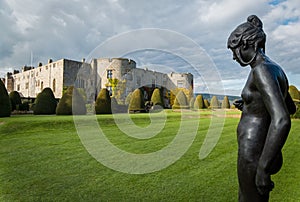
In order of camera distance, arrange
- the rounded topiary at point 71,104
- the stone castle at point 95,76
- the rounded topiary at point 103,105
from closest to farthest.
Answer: the rounded topiary at point 71,104
the rounded topiary at point 103,105
the stone castle at point 95,76

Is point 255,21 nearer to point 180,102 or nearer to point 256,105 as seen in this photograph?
point 256,105

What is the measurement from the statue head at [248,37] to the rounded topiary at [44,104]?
1806 cm

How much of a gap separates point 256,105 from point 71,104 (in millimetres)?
16421

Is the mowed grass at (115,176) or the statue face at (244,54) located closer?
the statue face at (244,54)

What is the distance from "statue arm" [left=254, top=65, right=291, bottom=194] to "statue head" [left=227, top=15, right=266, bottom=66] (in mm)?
219

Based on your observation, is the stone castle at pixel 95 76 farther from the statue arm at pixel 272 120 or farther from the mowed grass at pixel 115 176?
the statue arm at pixel 272 120

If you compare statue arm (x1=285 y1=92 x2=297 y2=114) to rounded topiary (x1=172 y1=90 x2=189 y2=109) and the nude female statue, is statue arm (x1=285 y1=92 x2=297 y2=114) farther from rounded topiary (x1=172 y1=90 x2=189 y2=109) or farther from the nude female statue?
rounded topiary (x1=172 y1=90 x2=189 y2=109)

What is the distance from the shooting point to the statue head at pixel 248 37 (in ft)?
5.49

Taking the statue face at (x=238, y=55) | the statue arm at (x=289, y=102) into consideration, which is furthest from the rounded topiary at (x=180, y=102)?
the statue face at (x=238, y=55)

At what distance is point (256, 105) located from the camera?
1653mm

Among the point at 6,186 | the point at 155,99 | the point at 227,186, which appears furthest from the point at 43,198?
the point at 155,99

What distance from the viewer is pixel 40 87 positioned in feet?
130

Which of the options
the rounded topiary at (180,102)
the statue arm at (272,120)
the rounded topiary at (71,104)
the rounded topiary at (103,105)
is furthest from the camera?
the rounded topiary at (180,102)

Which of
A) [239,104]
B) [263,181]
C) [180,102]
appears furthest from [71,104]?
[263,181]
